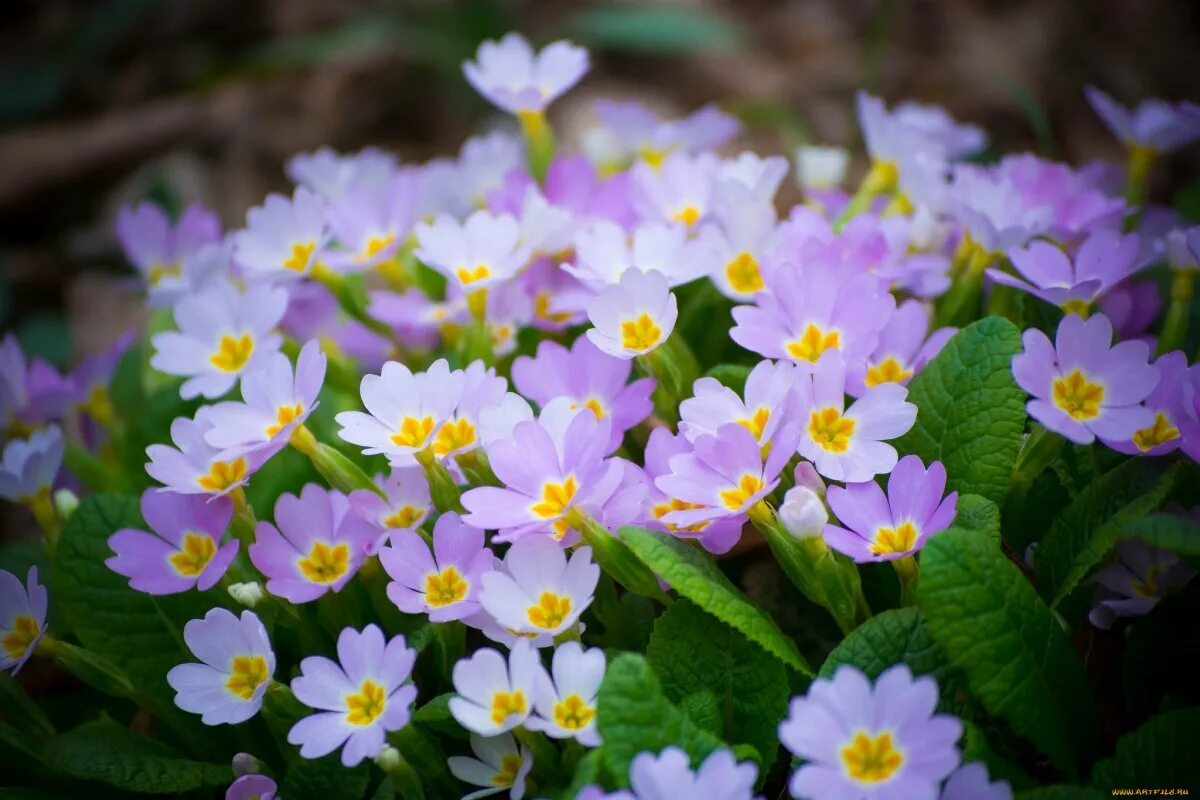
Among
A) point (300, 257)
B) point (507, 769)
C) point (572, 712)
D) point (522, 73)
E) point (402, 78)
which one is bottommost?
point (402, 78)

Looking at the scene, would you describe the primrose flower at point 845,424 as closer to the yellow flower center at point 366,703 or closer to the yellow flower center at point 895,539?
the yellow flower center at point 895,539

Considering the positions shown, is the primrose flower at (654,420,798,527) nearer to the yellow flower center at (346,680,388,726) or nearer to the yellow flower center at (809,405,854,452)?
the yellow flower center at (809,405,854,452)

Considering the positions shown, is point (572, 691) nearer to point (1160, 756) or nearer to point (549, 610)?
point (549, 610)

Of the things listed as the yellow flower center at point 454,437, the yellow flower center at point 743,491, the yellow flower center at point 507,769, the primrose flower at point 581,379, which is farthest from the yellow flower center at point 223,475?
the yellow flower center at point 743,491

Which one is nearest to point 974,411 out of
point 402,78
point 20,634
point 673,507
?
point 673,507

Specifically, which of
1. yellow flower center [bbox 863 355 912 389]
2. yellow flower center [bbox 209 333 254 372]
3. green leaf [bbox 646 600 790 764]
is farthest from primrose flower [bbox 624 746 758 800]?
yellow flower center [bbox 209 333 254 372]

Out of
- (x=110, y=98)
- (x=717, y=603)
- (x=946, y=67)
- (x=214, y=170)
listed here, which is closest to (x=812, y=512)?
(x=717, y=603)
